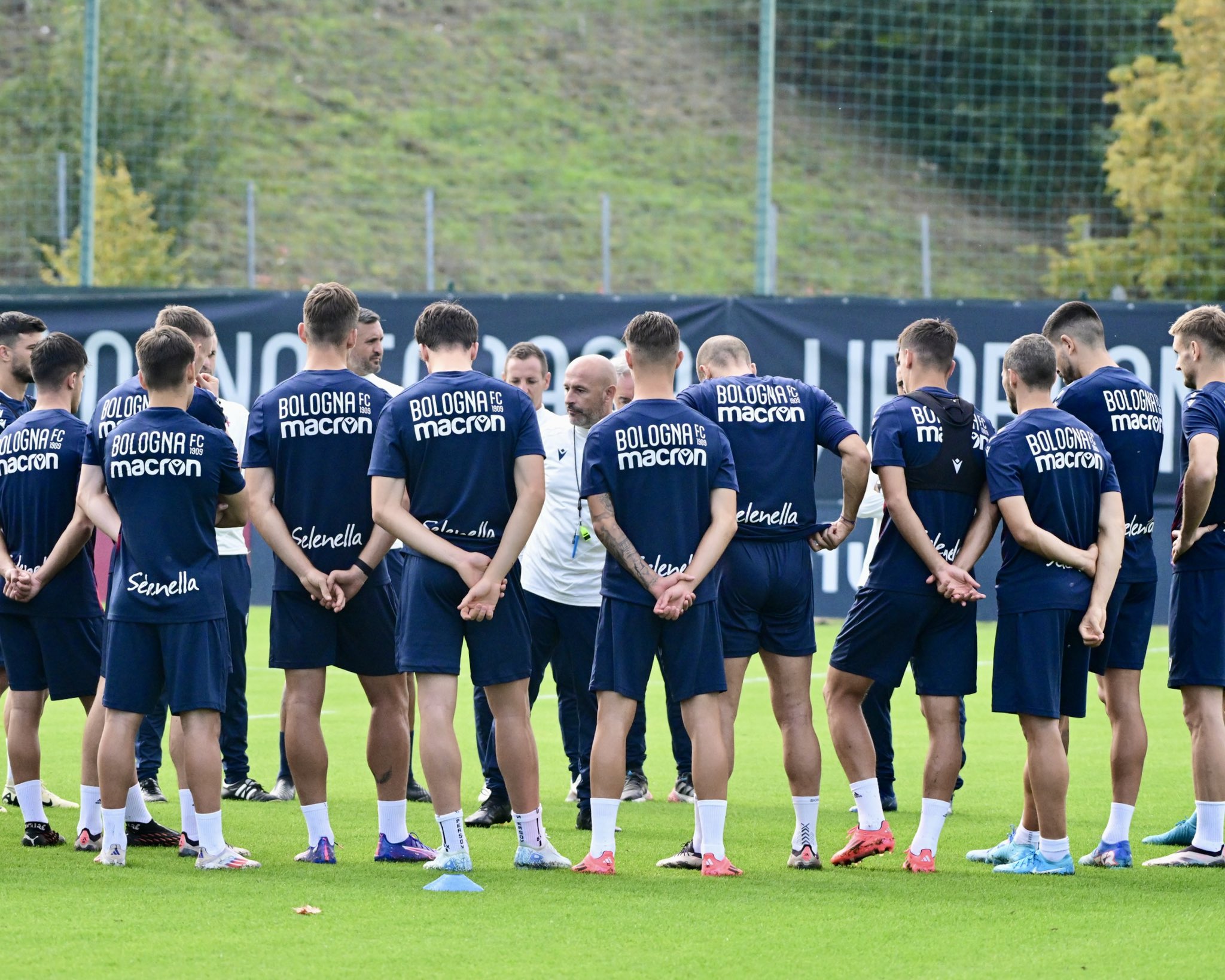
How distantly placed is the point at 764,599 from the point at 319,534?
169cm

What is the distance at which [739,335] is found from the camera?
1380 centimetres

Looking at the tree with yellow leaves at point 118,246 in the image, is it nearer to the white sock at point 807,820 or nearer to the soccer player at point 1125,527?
the soccer player at point 1125,527

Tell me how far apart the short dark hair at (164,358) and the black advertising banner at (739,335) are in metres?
8.04

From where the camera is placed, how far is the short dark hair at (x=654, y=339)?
5.71 meters

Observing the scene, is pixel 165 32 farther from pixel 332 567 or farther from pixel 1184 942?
pixel 1184 942

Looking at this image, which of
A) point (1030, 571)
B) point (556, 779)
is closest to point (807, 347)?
point (556, 779)

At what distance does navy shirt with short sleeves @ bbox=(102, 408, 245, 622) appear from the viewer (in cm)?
560

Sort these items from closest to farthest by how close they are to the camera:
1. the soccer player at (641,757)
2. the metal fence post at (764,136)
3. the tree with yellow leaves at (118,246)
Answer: the soccer player at (641,757) → the metal fence post at (764,136) → the tree with yellow leaves at (118,246)

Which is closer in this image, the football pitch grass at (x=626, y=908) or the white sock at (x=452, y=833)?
the football pitch grass at (x=626, y=908)

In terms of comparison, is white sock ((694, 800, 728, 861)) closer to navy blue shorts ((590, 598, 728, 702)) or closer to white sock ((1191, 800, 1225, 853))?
navy blue shorts ((590, 598, 728, 702))

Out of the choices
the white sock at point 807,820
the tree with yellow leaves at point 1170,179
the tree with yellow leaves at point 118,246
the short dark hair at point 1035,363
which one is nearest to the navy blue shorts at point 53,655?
the white sock at point 807,820

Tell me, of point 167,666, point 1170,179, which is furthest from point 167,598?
point 1170,179

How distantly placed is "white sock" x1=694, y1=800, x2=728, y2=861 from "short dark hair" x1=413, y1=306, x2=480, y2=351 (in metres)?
1.88

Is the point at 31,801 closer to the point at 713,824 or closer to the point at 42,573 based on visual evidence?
the point at 42,573
